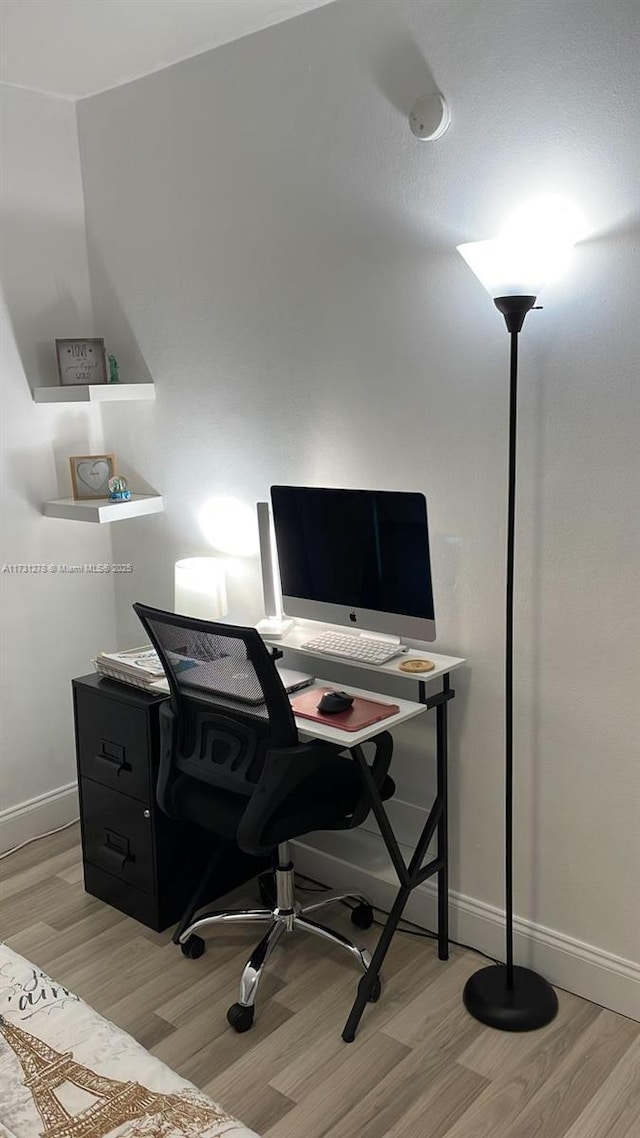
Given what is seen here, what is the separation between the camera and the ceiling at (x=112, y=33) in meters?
2.49

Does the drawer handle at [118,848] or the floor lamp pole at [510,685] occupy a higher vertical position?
the floor lamp pole at [510,685]

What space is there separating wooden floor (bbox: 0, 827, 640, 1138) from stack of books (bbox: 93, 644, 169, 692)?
721 mm

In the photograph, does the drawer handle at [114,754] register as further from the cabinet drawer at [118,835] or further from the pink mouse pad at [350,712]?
the pink mouse pad at [350,712]

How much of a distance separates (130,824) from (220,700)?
2.25 feet

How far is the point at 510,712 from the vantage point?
2.29 meters

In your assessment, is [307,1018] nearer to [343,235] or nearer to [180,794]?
[180,794]

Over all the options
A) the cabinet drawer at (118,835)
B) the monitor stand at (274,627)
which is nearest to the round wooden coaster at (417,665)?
the monitor stand at (274,627)

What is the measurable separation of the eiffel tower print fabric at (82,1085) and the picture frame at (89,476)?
202cm

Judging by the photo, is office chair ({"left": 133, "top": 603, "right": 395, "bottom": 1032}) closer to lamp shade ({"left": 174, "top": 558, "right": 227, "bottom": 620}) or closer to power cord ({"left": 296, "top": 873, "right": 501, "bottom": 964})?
power cord ({"left": 296, "top": 873, "right": 501, "bottom": 964})

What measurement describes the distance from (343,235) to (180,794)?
1555 mm

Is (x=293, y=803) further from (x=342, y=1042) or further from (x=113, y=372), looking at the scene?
(x=113, y=372)

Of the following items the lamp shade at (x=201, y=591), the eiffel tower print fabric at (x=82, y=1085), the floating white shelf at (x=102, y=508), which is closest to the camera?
the eiffel tower print fabric at (x=82, y=1085)

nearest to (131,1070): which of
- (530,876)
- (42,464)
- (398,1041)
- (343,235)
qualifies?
(398,1041)

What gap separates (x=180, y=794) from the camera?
2518 millimetres
